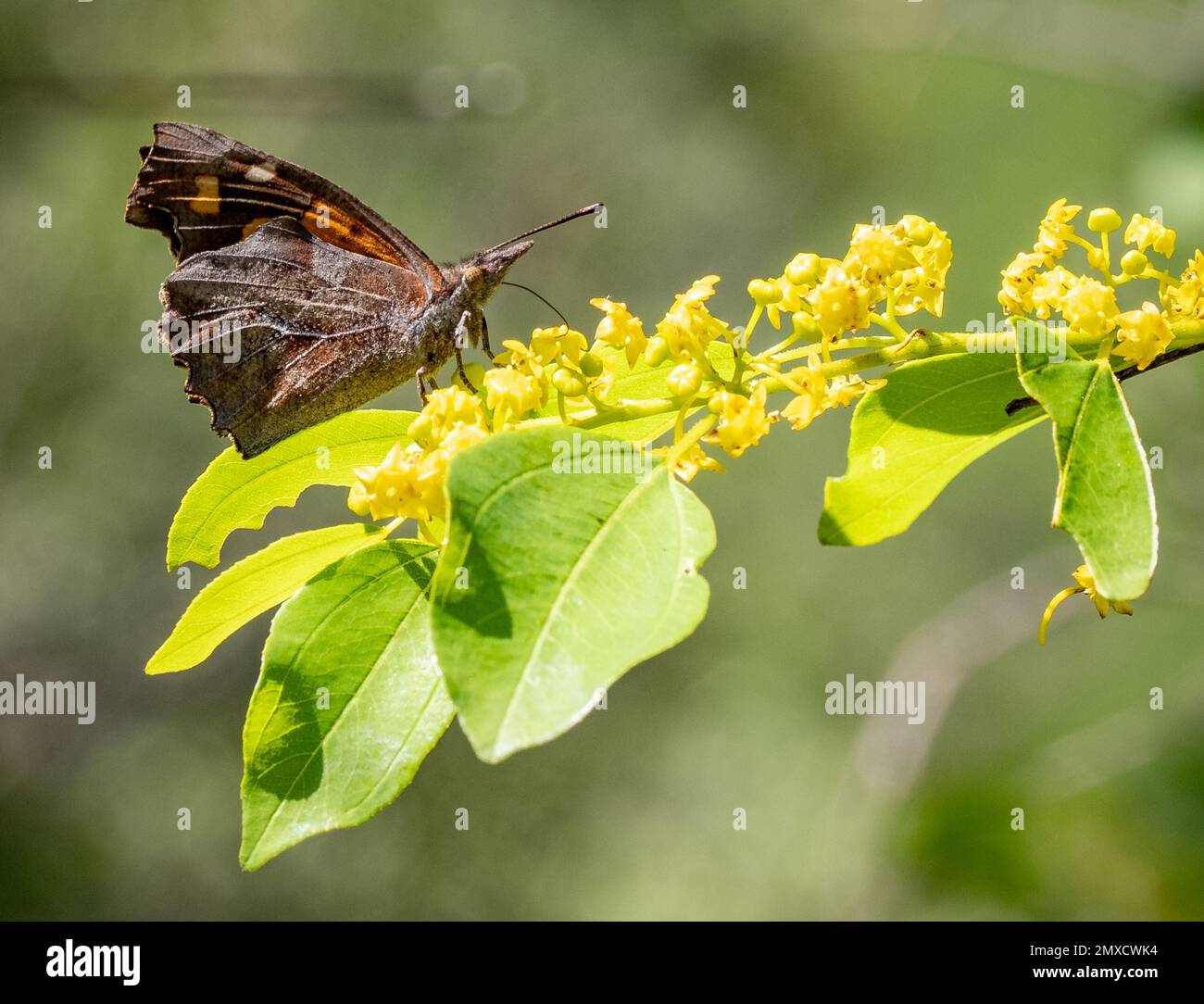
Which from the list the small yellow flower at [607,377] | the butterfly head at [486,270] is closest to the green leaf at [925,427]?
the small yellow flower at [607,377]

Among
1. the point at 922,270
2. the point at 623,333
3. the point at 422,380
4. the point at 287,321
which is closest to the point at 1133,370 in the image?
the point at 922,270

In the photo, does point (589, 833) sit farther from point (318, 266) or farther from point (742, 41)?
point (318, 266)

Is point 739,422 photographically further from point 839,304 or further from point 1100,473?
point 1100,473

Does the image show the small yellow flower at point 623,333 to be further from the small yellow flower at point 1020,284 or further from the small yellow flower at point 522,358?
the small yellow flower at point 1020,284

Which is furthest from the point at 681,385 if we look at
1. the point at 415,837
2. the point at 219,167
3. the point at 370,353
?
the point at 415,837

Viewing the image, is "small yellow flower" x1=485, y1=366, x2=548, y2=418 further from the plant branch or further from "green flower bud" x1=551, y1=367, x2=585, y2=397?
the plant branch

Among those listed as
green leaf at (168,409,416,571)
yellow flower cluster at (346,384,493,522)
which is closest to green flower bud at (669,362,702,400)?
yellow flower cluster at (346,384,493,522)
